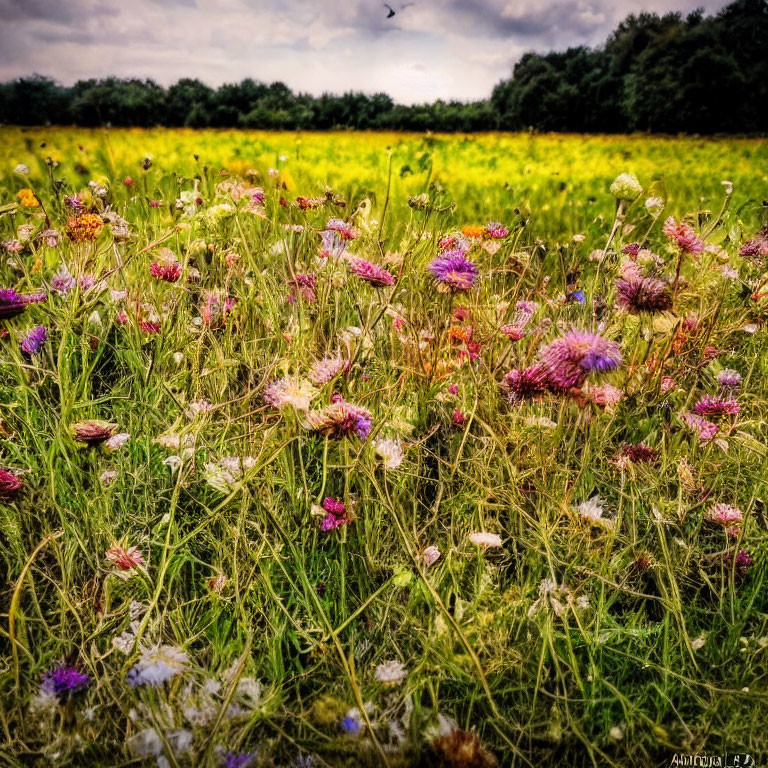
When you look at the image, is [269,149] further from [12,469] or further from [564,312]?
[12,469]

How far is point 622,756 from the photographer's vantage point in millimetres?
738

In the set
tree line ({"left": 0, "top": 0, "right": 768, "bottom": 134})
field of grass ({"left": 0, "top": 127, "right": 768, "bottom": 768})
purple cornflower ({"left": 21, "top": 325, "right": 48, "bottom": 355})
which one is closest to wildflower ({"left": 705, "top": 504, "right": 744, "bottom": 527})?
field of grass ({"left": 0, "top": 127, "right": 768, "bottom": 768})

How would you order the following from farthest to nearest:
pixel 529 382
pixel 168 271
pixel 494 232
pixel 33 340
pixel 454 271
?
pixel 494 232 < pixel 168 271 < pixel 33 340 < pixel 454 271 < pixel 529 382

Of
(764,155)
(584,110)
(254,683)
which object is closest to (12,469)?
(254,683)

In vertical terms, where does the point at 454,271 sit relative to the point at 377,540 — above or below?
above

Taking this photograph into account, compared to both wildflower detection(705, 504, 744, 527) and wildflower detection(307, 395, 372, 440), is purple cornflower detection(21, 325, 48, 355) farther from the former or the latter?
wildflower detection(705, 504, 744, 527)

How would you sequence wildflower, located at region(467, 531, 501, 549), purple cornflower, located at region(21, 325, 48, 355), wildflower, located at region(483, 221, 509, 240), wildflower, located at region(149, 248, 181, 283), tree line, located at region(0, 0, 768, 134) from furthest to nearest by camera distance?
tree line, located at region(0, 0, 768, 134)
wildflower, located at region(483, 221, 509, 240)
wildflower, located at region(149, 248, 181, 283)
purple cornflower, located at region(21, 325, 48, 355)
wildflower, located at region(467, 531, 501, 549)

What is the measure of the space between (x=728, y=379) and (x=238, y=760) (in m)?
1.39

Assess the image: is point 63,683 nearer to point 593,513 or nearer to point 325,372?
point 325,372

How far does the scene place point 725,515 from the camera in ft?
3.34

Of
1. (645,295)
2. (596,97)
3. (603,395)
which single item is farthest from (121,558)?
(596,97)

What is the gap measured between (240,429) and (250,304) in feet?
1.85

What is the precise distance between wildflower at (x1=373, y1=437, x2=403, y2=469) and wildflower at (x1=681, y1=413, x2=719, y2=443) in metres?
0.66

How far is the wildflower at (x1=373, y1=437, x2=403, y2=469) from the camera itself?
1.01 metres
